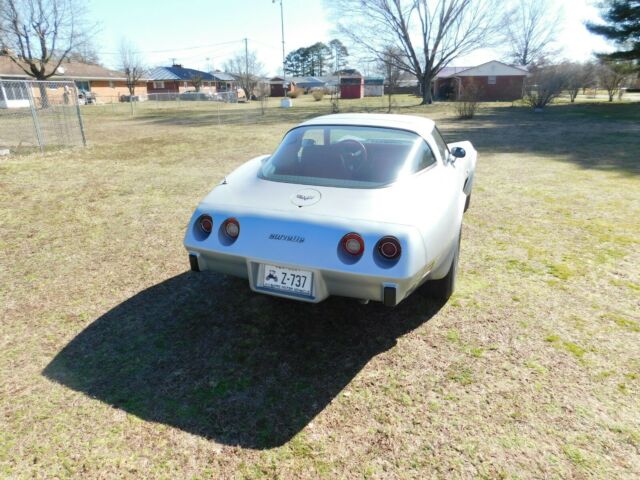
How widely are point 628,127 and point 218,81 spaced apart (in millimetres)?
66998

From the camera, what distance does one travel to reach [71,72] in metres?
49.9

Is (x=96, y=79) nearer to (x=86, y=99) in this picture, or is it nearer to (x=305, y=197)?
(x=86, y=99)

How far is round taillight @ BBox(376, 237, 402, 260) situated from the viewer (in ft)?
7.88

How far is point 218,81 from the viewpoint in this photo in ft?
234

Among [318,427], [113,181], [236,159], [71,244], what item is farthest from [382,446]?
[236,159]

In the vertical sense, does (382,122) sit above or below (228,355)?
above

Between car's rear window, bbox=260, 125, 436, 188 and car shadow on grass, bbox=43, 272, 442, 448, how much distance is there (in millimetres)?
1079

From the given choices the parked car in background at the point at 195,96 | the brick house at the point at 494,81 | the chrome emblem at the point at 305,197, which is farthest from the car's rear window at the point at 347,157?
the parked car in background at the point at 195,96

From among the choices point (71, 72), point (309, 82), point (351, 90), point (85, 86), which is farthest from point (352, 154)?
point (309, 82)

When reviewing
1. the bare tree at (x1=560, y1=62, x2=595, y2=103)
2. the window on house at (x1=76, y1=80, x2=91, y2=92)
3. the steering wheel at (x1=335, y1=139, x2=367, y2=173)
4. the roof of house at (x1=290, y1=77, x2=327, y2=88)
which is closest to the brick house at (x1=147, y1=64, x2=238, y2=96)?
the window on house at (x1=76, y1=80, x2=91, y2=92)

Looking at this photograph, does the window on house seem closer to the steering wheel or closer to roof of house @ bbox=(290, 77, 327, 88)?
roof of house @ bbox=(290, 77, 327, 88)

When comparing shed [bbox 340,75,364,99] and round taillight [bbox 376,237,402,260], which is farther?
shed [bbox 340,75,364,99]

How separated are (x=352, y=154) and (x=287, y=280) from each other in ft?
4.22

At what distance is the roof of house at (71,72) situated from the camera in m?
42.9
